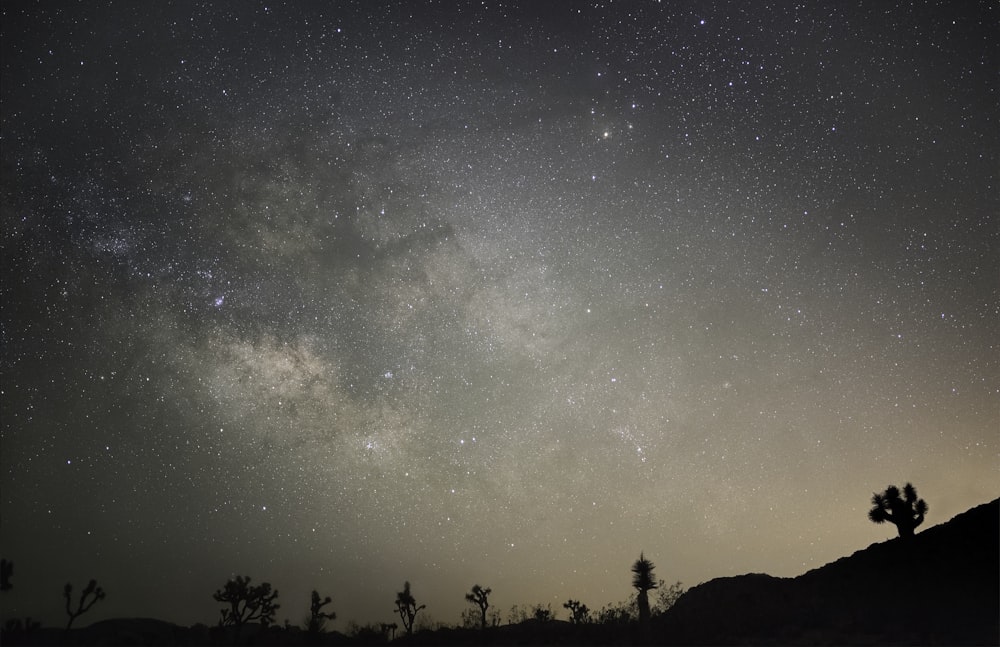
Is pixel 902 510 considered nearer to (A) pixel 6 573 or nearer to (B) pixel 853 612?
(B) pixel 853 612

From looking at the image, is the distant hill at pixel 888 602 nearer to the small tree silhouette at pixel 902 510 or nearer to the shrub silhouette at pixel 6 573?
the small tree silhouette at pixel 902 510

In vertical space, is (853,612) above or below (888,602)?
below

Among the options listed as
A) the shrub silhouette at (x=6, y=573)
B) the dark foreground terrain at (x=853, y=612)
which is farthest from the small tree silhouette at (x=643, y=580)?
the shrub silhouette at (x=6, y=573)

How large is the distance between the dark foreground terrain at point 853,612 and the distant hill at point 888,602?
0.04 metres

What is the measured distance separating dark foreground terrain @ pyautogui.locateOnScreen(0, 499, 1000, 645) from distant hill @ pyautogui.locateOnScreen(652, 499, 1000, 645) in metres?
0.04

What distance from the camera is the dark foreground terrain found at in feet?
79.8

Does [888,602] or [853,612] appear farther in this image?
[853,612]

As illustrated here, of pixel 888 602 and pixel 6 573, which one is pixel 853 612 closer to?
A: pixel 888 602

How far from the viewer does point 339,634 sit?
34312mm

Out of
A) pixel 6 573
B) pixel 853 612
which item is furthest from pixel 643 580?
pixel 6 573

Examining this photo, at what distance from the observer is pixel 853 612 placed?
2705 cm

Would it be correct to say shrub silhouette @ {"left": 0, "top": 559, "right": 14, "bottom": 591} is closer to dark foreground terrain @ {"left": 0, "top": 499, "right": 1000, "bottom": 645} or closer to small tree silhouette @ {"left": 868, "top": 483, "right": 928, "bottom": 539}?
dark foreground terrain @ {"left": 0, "top": 499, "right": 1000, "bottom": 645}

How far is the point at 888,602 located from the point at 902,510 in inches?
189

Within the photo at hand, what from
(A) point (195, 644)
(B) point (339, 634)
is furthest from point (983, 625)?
(A) point (195, 644)
